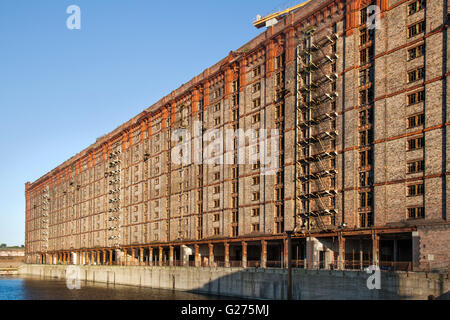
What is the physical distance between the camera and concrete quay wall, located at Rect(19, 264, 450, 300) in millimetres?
48719

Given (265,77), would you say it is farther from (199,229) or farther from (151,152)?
(151,152)

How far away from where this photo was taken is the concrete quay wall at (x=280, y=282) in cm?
4872

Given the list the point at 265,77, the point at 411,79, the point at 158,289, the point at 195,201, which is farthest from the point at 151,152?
the point at 411,79

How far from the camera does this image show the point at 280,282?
6688 cm

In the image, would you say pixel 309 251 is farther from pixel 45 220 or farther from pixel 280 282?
pixel 45 220

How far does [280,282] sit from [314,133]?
20241 millimetres

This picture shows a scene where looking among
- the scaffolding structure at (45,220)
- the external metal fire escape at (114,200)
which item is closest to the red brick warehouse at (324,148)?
the external metal fire escape at (114,200)

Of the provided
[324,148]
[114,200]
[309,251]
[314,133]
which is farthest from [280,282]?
[114,200]

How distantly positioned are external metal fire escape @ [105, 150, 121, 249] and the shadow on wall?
55484 millimetres

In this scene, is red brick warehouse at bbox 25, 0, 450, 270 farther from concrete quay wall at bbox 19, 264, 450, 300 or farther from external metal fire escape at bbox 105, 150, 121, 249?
external metal fire escape at bbox 105, 150, 121, 249

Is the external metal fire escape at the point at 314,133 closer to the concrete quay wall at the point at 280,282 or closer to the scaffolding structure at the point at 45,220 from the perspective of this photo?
the concrete quay wall at the point at 280,282

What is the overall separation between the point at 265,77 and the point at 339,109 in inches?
725

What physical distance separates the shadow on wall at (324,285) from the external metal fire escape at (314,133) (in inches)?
342
